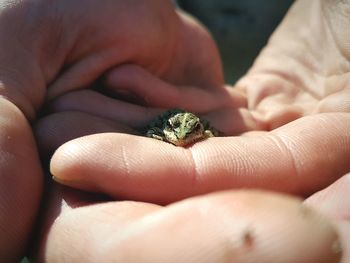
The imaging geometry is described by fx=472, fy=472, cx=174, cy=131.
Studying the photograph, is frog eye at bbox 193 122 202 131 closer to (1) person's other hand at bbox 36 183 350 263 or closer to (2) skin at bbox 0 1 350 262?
(2) skin at bbox 0 1 350 262

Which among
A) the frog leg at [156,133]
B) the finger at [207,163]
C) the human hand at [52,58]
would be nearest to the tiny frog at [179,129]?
the frog leg at [156,133]

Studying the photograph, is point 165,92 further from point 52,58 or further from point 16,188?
point 16,188

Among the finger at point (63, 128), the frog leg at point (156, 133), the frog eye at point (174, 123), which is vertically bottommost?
the frog leg at point (156, 133)

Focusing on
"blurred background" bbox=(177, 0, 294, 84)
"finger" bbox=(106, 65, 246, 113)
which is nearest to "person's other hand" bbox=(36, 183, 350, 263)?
"finger" bbox=(106, 65, 246, 113)

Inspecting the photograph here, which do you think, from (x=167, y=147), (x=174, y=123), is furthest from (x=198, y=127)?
(x=167, y=147)

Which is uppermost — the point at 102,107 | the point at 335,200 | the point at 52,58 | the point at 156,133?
the point at 52,58

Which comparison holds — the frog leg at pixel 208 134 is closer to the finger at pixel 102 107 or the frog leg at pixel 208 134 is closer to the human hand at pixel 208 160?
the human hand at pixel 208 160

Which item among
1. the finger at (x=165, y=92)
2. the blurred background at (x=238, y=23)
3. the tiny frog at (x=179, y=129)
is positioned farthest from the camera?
the blurred background at (x=238, y=23)
